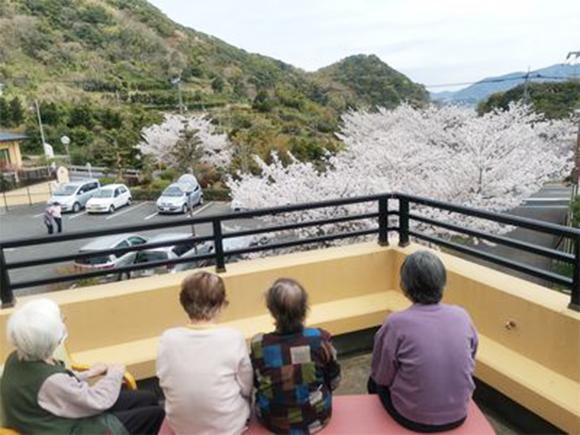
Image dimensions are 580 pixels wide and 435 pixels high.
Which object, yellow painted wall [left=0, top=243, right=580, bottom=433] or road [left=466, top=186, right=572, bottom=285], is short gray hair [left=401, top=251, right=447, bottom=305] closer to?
yellow painted wall [left=0, top=243, right=580, bottom=433]

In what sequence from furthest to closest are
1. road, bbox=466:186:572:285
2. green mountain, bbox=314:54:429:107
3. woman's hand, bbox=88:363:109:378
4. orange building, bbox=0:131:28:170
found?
green mountain, bbox=314:54:429:107, orange building, bbox=0:131:28:170, road, bbox=466:186:572:285, woman's hand, bbox=88:363:109:378

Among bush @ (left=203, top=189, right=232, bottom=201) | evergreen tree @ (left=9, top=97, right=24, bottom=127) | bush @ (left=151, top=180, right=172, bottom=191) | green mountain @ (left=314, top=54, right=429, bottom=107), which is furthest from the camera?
green mountain @ (left=314, top=54, right=429, bottom=107)

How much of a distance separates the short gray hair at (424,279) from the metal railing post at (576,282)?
0.90 metres

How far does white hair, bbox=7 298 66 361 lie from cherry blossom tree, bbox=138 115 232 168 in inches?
781

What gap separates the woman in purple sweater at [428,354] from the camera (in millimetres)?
1415

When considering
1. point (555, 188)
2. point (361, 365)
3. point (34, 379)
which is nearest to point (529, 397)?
point (361, 365)

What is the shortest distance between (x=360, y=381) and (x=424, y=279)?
1.34 meters

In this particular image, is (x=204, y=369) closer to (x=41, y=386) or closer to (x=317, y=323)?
(x=41, y=386)

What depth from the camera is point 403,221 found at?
304cm

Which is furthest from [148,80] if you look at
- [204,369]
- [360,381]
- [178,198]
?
[204,369]

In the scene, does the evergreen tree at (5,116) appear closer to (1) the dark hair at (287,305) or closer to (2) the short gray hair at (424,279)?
(1) the dark hair at (287,305)

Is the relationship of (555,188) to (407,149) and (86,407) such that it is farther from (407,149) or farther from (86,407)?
(86,407)

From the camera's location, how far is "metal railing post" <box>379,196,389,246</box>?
3027 millimetres

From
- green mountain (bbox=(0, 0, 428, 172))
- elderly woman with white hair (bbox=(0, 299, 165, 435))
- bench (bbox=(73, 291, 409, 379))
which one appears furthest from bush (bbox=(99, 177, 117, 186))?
elderly woman with white hair (bbox=(0, 299, 165, 435))
